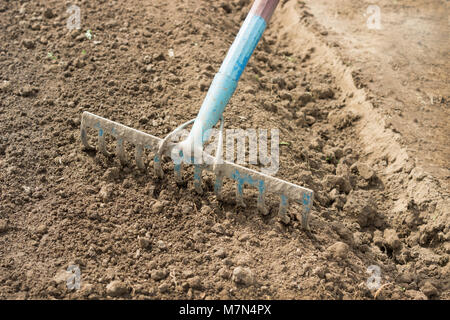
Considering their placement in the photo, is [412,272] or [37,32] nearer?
[412,272]

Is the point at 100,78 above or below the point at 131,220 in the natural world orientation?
above

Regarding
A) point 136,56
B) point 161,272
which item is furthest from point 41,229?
point 136,56

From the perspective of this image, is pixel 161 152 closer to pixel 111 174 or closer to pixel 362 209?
pixel 111 174

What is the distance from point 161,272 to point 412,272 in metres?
1.66

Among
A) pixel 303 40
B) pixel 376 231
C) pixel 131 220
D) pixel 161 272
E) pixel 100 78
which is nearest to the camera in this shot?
pixel 161 272

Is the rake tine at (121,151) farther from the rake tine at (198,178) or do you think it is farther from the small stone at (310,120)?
the small stone at (310,120)

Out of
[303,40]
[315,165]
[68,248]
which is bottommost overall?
[68,248]

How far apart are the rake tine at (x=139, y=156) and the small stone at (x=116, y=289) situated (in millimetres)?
939

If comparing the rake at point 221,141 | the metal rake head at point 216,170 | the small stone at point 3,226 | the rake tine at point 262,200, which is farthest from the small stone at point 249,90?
the small stone at point 3,226

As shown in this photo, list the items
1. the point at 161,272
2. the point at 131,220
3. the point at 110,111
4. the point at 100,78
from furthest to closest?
the point at 100,78 < the point at 110,111 < the point at 131,220 < the point at 161,272

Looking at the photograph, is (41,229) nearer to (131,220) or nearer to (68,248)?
(68,248)

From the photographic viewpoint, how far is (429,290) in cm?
317

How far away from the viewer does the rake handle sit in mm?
3299

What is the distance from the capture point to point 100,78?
427cm
